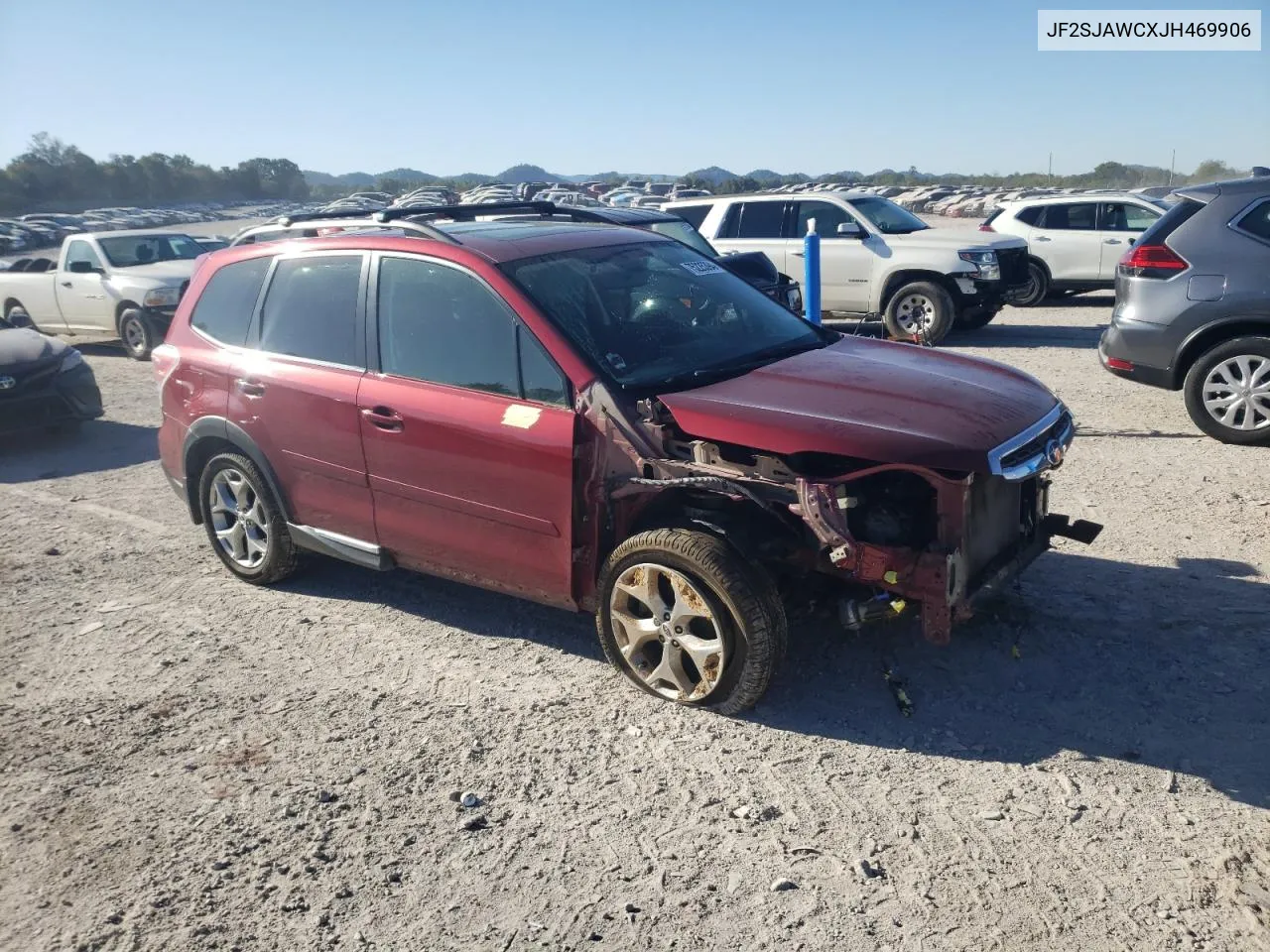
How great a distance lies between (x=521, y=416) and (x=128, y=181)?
355 feet

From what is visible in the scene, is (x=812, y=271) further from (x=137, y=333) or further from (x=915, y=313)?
(x=137, y=333)

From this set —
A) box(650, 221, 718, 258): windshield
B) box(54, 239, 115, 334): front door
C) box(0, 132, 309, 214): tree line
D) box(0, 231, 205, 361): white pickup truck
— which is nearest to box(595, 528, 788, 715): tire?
box(650, 221, 718, 258): windshield

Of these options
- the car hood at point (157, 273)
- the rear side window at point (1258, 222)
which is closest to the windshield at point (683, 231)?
the rear side window at point (1258, 222)

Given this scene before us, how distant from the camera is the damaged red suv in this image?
3707 millimetres

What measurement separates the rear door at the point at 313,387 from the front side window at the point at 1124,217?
12.9 meters

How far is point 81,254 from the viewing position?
14312 mm

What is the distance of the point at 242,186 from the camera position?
110 metres

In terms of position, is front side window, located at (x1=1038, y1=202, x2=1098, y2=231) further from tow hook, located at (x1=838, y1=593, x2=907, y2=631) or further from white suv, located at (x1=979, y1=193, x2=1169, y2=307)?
tow hook, located at (x1=838, y1=593, x2=907, y2=631)

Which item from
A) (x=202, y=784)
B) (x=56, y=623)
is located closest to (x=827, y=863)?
(x=202, y=784)

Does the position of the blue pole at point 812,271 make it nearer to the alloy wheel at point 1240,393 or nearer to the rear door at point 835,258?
the rear door at point 835,258

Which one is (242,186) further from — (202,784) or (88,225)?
(202,784)

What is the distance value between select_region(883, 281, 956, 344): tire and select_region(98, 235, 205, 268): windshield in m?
9.67

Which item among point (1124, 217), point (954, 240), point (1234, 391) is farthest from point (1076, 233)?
point (1234, 391)

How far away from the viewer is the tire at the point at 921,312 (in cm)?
1220
